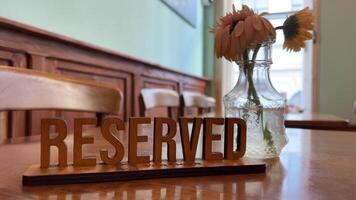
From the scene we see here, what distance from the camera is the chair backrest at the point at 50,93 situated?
2.83 feet

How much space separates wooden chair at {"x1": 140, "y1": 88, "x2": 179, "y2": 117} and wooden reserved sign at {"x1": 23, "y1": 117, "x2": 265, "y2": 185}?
3.70 feet

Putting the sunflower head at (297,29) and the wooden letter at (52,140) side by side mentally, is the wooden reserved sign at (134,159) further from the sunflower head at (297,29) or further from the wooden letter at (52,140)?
the sunflower head at (297,29)

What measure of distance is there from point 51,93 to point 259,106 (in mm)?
575

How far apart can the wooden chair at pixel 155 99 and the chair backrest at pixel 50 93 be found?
0.44 meters

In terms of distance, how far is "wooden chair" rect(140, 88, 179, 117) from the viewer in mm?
1644

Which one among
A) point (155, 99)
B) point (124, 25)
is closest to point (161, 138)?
point (155, 99)

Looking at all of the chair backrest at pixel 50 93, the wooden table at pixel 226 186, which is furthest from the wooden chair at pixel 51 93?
the wooden table at pixel 226 186

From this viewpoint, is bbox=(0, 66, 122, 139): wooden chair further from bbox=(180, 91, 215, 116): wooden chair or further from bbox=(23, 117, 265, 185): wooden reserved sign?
bbox=(180, 91, 215, 116): wooden chair

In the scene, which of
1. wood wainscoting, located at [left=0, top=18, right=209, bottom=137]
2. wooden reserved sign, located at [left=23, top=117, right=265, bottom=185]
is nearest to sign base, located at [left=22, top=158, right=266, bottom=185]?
wooden reserved sign, located at [left=23, top=117, right=265, bottom=185]

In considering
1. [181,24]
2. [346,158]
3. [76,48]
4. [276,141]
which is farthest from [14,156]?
[181,24]

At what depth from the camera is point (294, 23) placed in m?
0.65

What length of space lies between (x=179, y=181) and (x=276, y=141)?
0.87 feet

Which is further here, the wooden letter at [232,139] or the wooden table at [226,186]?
the wooden letter at [232,139]

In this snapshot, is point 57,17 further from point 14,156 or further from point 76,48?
point 14,156
